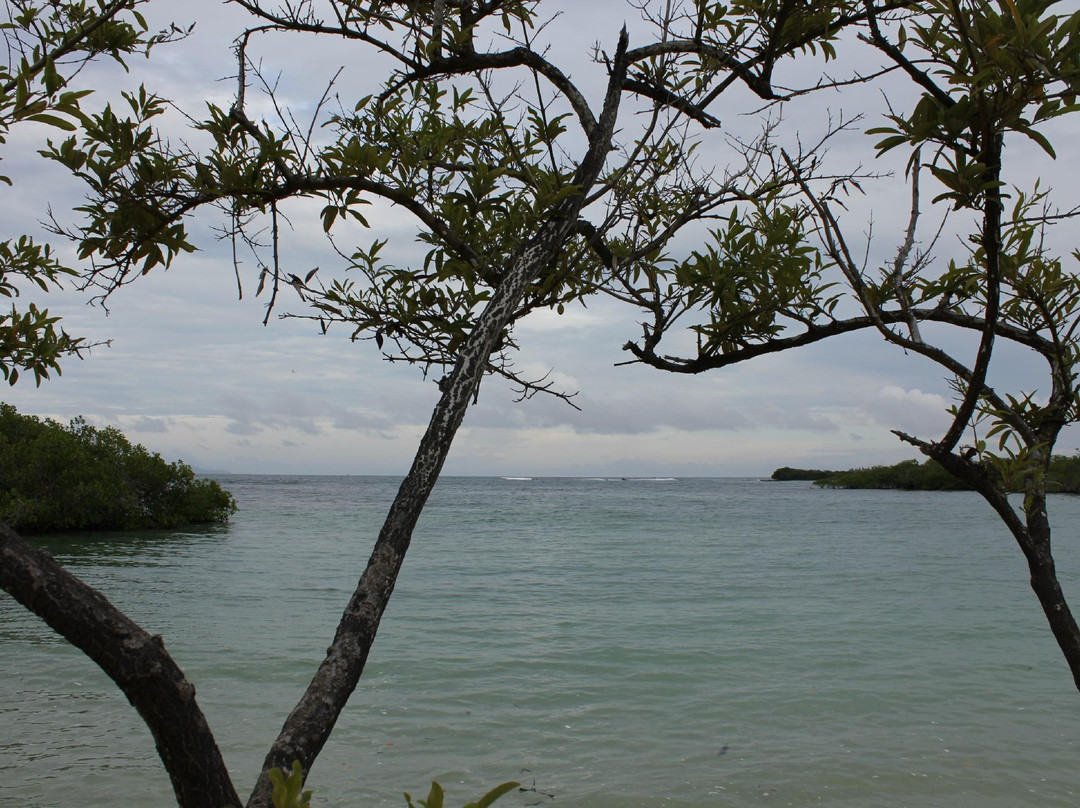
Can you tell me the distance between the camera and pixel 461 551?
20516mm

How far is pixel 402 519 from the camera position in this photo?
72.5 inches

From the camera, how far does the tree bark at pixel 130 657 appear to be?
163 cm

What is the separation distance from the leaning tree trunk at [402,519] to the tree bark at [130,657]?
159mm

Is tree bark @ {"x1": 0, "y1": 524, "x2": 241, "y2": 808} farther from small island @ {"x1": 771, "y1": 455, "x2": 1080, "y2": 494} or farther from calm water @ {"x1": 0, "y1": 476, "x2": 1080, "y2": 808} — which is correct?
small island @ {"x1": 771, "y1": 455, "x2": 1080, "y2": 494}

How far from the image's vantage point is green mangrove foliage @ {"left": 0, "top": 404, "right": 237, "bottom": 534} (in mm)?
20734

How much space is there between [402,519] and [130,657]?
61 centimetres

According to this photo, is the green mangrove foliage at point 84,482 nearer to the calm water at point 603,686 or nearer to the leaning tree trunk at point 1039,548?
the calm water at point 603,686

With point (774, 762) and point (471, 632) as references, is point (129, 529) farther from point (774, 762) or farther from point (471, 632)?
point (774, 762)

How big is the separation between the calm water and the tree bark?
13.8 feet

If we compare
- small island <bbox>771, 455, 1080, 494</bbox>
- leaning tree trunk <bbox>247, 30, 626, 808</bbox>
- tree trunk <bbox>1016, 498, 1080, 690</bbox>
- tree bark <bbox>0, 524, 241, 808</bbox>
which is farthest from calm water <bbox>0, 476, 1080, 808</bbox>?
small island <bbox>771, 455, 1080, 494</bbox>

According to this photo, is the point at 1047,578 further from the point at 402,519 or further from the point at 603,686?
the point at 603,686

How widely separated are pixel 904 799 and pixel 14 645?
9482 mm

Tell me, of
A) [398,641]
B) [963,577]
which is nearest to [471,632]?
[398,641]

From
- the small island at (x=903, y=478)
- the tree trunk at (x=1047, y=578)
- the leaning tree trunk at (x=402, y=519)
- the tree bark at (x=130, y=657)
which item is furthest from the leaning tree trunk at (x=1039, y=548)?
the small island at (x=903, y=478)
